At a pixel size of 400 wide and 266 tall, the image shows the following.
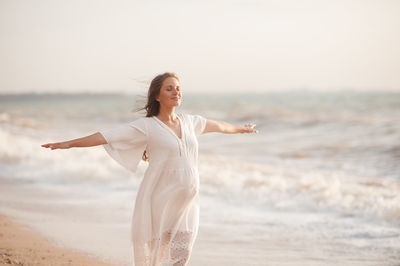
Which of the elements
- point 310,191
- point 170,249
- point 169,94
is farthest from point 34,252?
point 310,191

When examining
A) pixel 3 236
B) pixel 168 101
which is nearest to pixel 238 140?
pixel 3 236

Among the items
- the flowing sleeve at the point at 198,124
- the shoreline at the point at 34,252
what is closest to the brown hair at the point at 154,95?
the flowing sleeve at the point at 198,124

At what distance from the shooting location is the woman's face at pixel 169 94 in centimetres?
407

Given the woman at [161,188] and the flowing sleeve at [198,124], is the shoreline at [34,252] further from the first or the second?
the flowing sleeve at [198,124]

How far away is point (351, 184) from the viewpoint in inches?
399

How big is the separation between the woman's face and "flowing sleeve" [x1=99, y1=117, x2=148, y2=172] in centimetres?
24

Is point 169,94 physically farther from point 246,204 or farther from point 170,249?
point 246,204

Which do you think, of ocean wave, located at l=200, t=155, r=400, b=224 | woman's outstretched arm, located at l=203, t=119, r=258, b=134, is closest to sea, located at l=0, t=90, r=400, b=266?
ocean wave, located at l=200, t=155, r=400, b=224

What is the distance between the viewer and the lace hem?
12.9ft

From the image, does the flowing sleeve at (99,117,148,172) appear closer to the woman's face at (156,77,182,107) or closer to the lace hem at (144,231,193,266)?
the woman's face at (156,77,182,107)

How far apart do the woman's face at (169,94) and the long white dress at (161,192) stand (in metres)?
0.20

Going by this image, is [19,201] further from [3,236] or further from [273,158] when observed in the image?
[273,158]

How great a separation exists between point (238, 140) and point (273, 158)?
190 inches

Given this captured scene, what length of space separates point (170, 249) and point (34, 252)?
2.38m
